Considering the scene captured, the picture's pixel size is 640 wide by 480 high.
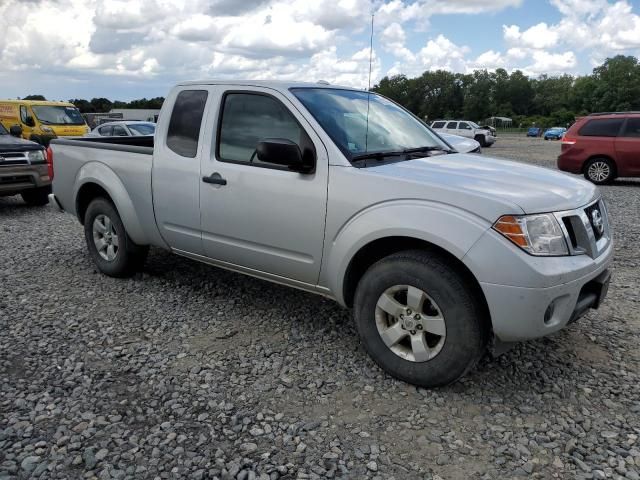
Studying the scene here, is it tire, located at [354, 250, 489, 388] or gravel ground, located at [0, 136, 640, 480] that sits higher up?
tire, located at [354, 250, 489, 388]

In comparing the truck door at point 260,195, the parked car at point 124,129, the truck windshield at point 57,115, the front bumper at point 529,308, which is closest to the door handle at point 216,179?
the truck door at point 260,195

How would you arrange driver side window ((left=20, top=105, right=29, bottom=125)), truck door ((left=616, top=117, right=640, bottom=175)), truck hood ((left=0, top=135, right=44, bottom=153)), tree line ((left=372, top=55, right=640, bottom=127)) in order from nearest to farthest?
truck hood ((left=0, top=135, right=44, bottom=153)), truck door ((left=616, top=117, right=640, bottom=175)), driver side window ((left=20, top=105, right=29, bottom=125)), tree line ((left=372, top=55, right=640, bottom=127))

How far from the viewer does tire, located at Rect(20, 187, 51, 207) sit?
32.0ft

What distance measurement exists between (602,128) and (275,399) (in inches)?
480

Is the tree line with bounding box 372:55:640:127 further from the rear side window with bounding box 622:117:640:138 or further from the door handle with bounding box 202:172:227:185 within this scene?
the door handle with bounding box 202:172:227:185

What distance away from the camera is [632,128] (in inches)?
479

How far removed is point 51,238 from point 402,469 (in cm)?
625

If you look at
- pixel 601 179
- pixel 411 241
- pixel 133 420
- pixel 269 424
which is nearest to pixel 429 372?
pixel 411 241

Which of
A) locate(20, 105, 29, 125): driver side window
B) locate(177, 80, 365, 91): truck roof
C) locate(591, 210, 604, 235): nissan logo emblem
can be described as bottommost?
locate(20, 105, 29, 125): driver side window

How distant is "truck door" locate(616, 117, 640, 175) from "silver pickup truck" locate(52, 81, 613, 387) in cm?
982

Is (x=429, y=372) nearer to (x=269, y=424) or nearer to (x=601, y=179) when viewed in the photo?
(x=269, y=424)

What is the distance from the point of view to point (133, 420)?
2.92 meters

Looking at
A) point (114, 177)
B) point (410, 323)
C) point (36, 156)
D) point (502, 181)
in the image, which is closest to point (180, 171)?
point (114, 177)

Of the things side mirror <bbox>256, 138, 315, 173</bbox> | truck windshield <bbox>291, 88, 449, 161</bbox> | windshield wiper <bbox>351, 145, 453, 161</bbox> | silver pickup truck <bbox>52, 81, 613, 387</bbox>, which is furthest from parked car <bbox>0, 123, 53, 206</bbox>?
windshield wiper <bbox>351, 145, 453, 161</bbox>
